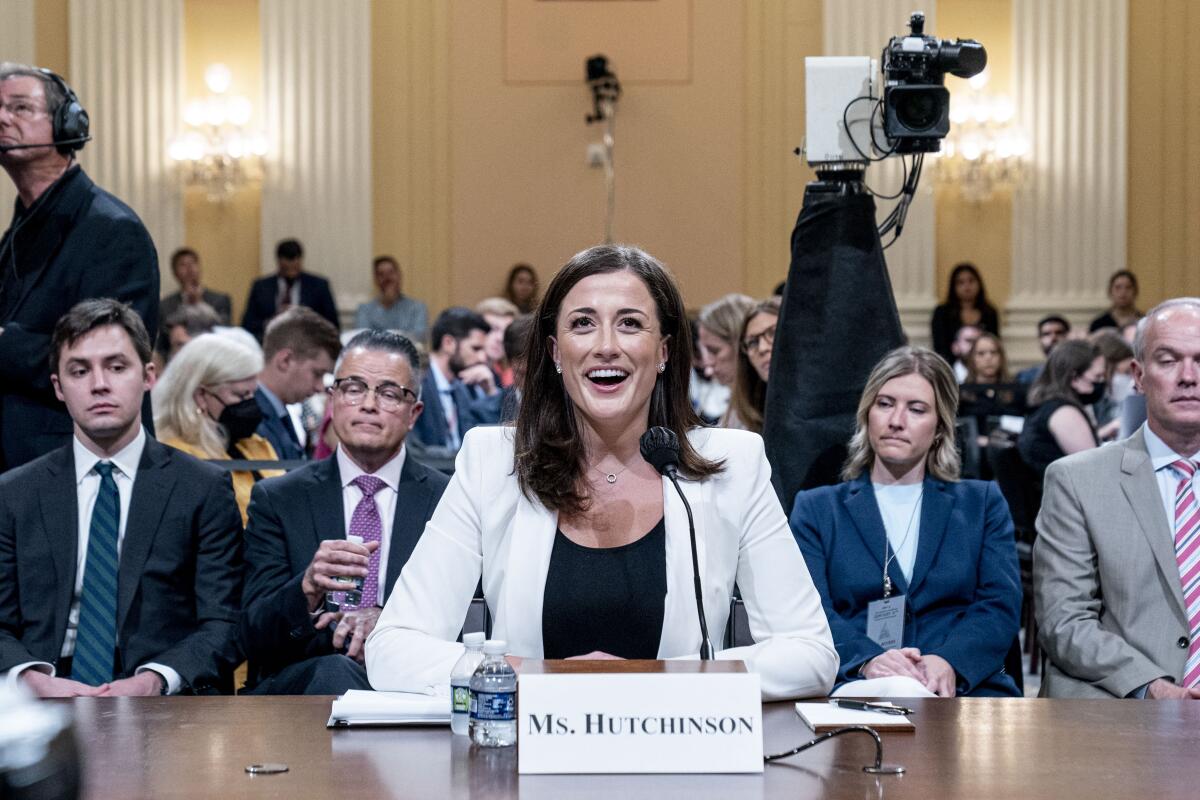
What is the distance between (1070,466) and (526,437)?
140 centimetres

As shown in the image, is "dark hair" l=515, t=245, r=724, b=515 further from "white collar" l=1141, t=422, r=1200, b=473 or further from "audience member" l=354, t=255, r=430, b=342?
"audience member" l=354, t=255, r=430, b=342

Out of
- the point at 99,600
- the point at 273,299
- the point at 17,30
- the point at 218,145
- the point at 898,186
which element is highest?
the point at 17,30

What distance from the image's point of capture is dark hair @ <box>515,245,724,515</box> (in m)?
2.50

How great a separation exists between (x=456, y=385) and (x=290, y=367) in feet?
5.42

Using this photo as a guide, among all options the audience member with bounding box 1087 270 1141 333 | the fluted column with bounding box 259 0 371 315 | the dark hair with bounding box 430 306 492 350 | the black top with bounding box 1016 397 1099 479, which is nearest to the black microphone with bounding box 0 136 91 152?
the dark hair with bounding box 430 306 492 350

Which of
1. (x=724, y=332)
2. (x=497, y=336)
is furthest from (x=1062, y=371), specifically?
(x=497, y=336)

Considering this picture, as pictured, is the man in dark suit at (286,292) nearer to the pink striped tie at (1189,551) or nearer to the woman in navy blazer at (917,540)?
the woman in navy blazer at (917,540)

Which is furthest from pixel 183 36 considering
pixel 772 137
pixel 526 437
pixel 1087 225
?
pixel 526 437

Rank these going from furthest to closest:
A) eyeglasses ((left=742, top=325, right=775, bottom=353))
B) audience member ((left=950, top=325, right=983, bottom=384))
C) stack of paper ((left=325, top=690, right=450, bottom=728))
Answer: audience member ((left=950, top=325, right=983, bottom=384)), eyeglasses ((left=742, top=325, right=775, bottom=353)), stack of paper ((left=325, top=690, right=450, bottom=728))

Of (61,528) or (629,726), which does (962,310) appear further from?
(629,726)

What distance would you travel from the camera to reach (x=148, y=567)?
10.4ft

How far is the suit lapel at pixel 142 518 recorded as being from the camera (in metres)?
3.15

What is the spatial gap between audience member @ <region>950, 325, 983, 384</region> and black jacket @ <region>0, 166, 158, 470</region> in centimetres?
620

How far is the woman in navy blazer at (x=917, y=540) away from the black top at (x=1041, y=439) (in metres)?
2.13
